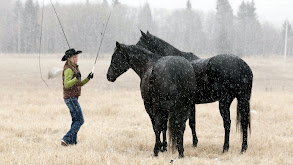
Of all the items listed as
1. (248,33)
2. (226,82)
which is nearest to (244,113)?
(226,82)

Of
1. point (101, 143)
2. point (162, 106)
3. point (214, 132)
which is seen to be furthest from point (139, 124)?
point (162, 106)

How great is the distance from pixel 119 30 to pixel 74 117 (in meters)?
62.6

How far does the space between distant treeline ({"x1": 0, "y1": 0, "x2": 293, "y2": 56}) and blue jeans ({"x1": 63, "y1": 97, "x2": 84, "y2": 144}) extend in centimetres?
4785

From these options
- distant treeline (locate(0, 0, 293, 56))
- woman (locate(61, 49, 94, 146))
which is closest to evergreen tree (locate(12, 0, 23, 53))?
distant treeline (locate(0, 0, 293, 56))

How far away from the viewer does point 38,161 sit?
5465mm

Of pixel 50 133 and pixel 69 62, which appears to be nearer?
pixel 69 62

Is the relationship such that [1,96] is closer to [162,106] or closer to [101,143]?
[101,143]

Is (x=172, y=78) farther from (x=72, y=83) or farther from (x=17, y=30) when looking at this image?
(x=17, y=30)

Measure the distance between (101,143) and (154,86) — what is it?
7.80 ft

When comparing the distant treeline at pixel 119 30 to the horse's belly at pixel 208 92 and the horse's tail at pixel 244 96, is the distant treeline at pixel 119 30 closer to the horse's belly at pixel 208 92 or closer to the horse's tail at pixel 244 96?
the horse's belly at pixel 208 92

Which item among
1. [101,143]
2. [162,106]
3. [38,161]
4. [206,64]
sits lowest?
[101,143]

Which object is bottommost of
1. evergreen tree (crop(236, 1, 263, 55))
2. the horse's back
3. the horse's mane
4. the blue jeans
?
evergreen tree (crop(236, 1, 263, 55))

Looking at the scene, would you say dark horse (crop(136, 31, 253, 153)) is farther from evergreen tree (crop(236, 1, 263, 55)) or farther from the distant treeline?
evergreen tree (crop(236, 1, 263, 55))

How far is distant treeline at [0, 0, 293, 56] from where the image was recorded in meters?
60.4
